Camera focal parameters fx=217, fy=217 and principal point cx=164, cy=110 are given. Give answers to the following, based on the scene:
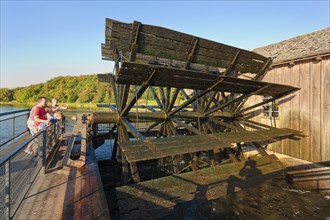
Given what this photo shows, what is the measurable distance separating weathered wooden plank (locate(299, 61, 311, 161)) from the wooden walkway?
21.5 feet

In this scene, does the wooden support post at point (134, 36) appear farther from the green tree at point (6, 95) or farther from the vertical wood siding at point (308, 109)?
the green tree at point (6, 95)

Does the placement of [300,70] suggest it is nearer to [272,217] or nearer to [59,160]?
[272,217]

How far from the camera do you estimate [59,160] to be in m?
5.30

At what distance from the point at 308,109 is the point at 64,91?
77.6 meters

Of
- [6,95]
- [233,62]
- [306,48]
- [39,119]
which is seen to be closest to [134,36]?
[39,119]

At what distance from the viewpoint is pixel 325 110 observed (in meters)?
6.40

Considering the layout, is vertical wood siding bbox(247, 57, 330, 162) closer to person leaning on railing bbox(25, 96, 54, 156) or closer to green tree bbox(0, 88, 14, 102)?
person leaning on railing bbox(25, 96, 54, 156)

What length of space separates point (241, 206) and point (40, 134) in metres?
5.25

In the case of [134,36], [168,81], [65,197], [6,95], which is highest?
[6,95]

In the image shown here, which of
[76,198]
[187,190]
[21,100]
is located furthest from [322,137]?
[21,100]

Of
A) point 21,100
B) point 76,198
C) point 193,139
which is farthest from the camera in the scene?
point 21,100

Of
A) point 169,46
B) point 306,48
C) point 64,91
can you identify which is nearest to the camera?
point 169,46

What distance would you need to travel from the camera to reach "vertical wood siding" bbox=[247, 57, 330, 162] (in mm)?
6430

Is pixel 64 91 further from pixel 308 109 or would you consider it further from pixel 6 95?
pixel 308 109
